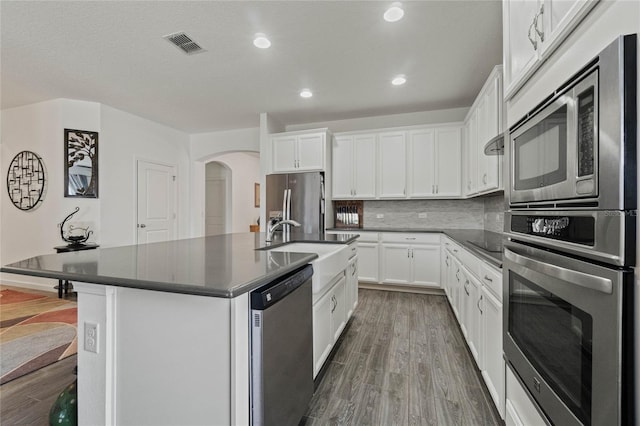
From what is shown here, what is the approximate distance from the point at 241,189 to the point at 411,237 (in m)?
5.11

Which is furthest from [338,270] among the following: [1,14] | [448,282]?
Answer: [1,14]

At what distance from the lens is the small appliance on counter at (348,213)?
4754 millimetres

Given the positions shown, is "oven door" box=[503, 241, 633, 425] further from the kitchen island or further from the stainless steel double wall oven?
the kitchen island

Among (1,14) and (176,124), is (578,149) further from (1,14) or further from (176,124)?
(176,124)

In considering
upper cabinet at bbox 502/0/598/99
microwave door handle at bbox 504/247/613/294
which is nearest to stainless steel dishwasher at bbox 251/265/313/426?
microwave door handle at bbox 504/247/613/294

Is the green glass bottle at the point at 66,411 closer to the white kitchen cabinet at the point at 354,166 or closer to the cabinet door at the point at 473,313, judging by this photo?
the cabinet door at the point at 473,313

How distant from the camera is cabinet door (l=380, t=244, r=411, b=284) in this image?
390 centimetres

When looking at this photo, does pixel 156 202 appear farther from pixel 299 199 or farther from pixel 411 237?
pixel 411 237

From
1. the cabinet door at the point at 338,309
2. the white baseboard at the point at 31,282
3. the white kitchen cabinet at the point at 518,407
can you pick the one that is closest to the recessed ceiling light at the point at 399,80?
the cabinet door at the point at 338,309

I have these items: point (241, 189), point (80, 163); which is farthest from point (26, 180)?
point (241, 189)

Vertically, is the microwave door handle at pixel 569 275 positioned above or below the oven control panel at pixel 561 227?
below

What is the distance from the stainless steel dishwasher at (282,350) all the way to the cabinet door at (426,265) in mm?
2676

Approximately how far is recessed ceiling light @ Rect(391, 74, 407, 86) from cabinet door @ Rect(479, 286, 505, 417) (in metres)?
2.56

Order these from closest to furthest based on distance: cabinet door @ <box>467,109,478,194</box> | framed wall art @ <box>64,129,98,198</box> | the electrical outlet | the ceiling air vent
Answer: the electrical outlet < the ceiling air vent < cabinet door @ <box>467,109,478,194</box> < framed wall art @ <box>64,129,98,198</box>
